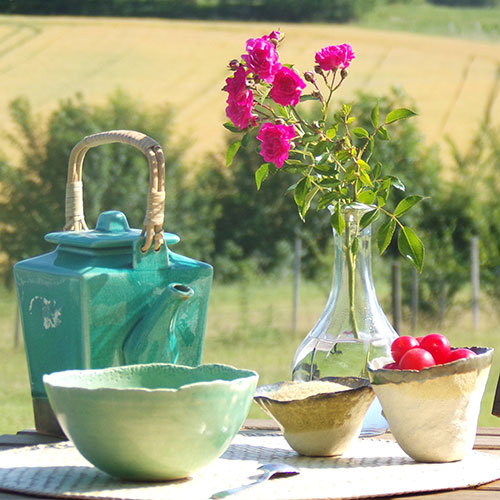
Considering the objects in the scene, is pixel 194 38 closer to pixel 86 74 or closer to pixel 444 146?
pixel 86 74

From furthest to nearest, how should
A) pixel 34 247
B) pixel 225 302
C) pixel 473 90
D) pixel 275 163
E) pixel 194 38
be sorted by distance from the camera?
pixel 194 38, pixel 473 90, pixel 225 302, pixel 34 247, pixel 275 163

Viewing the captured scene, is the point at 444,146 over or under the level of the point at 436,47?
under

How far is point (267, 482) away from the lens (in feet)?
3.40

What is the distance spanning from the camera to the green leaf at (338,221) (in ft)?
4.24

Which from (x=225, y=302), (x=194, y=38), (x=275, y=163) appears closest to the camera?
(x=275, y=163)

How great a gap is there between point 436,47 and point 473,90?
1394 millimetres

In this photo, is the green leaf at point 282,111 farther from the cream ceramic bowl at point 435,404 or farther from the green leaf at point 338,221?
the cream ceramic bowl at point 435,404

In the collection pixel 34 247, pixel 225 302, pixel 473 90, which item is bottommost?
pixel 225 302

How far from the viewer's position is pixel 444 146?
13.8m

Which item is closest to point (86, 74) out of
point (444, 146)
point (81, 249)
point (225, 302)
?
point (444, 146)

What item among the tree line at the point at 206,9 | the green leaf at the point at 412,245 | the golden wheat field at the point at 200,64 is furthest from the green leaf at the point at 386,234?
the tree line at the point at 206,9

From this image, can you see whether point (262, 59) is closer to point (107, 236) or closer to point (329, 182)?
point (329, 182)

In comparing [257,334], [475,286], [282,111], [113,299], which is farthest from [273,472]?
[475,286]

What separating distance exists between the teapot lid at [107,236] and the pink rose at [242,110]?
18 centimetres
